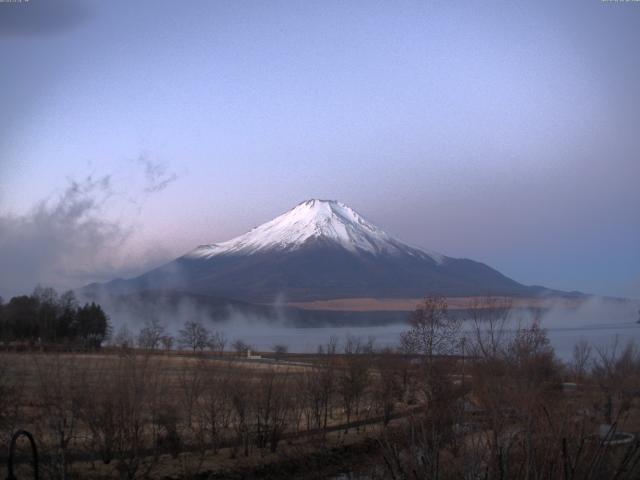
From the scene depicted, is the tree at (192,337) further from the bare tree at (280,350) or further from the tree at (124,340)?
the tree at (124,340)

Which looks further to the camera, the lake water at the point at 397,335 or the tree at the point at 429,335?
the lake water at the point at 397,335

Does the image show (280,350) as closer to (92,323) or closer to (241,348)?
(241,348)

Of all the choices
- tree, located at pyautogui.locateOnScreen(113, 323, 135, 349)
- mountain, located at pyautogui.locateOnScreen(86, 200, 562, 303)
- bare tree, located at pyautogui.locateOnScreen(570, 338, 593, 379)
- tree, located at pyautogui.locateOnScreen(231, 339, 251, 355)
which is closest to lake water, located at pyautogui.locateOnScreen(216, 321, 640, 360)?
bare tree, located at pyautogui.locateOnScreen(570, 338, 593, 379)

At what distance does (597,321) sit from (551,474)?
8046 centimetres

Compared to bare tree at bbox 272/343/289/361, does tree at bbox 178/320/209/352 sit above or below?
above

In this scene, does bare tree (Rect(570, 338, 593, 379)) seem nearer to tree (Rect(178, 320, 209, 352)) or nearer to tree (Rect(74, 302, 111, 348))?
tree (Rect(178, 320, 209, 352))

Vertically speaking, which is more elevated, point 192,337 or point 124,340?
point 124,340

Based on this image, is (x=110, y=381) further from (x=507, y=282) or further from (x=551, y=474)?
(x=507, y=282)

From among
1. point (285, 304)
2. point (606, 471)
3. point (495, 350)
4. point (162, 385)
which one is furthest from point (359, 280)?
point (606, 471)

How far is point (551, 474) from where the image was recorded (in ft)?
28.6

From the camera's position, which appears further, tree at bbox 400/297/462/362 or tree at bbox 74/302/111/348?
tree at bbox 74/302/111/348

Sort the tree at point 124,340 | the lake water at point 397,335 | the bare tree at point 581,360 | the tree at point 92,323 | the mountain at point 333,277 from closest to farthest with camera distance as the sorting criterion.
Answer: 1. the tree at point 124,340
2. the bare tree at point 581,360
3. the lake water at point 397,335
4. the tree at point 92,323
5. the mountain at point 333,277


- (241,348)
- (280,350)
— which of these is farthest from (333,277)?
(241,348)

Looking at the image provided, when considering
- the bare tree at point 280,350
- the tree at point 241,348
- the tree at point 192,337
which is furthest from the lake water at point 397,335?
the tree at point 192,337
